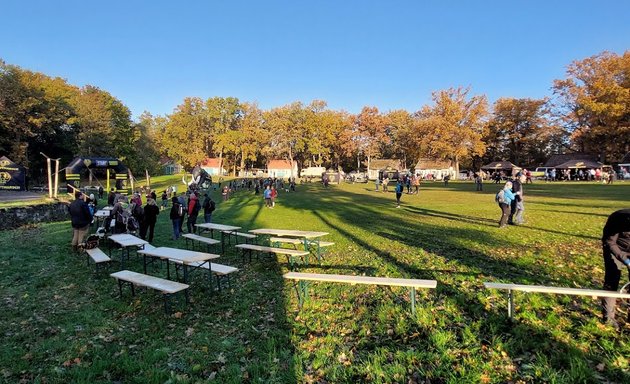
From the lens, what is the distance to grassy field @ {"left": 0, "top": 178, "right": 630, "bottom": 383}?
3967mm

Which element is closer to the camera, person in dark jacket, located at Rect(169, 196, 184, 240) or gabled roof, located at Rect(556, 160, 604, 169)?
person in dark jacket, located at Rect(169, 196, 184, 240)

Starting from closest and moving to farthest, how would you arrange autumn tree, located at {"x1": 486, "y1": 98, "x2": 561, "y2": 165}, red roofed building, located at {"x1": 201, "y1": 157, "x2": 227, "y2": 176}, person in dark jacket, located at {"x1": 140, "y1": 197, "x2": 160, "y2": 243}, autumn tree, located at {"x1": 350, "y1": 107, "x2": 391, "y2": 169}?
person in dark jacket, located at {"x1": 140, "y1": 197, "x2": 160, "y2": 243}, autumn tree, located at {"x1": 486, "y1": 98, "x2": 561, "y2": 165}, autumn tree, located at {"x1": 350, "y1": 107, "x2": 391, "y2": 169}, red roofed building, located at {"x1": 201, "y1": 157, "x2": 227, "y2": 176}

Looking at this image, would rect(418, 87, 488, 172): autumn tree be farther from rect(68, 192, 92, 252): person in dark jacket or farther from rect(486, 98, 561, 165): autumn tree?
rect(68, 192, 92, 252): person in dark jacket

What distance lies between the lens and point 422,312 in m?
5.19

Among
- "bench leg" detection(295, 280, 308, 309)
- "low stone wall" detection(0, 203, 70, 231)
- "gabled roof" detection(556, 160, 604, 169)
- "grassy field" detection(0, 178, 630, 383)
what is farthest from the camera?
"gabled roof" detection(556, 160, 604, 169)

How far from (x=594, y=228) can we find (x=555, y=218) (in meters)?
2.47

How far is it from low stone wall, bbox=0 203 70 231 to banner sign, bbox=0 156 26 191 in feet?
48.5

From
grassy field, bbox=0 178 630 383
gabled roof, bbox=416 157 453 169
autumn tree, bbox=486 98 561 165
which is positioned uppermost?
autumn tree, bbox=486 98 561 165

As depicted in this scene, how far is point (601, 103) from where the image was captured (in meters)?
48.3

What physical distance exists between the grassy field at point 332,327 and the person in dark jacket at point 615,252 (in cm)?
24

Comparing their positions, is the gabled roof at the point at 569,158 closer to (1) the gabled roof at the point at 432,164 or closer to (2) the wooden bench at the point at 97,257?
(1) the gabled roof at the point at 432,164

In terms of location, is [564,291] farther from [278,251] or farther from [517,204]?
[517,204]

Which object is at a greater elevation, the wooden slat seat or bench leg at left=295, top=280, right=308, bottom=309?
the wooden slat seat

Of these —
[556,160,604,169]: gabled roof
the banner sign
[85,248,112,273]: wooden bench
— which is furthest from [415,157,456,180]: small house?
[85,248,112,273]: wooden bench
